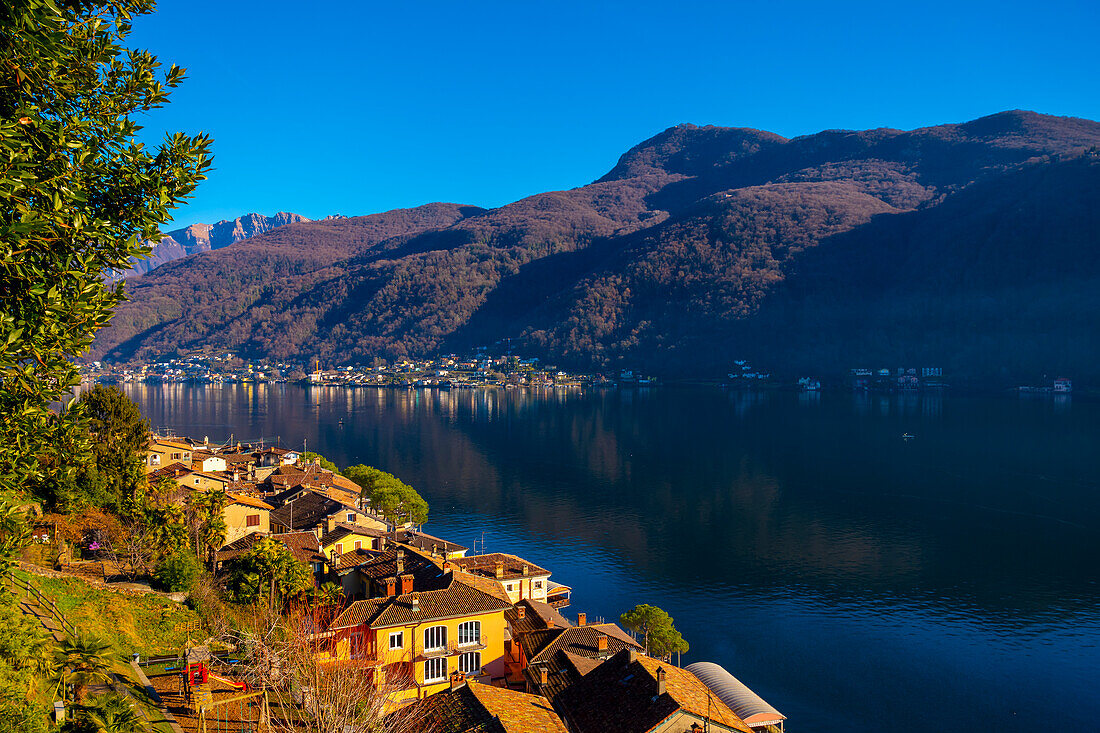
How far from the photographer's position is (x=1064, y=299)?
17750 centimetres

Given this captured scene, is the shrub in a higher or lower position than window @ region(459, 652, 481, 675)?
higher

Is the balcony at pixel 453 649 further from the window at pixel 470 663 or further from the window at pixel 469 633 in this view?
the window at pixel 470 663

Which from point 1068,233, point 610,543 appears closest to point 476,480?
point 610,543

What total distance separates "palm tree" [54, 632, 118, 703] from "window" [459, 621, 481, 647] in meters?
10.1

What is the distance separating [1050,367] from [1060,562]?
139288mm

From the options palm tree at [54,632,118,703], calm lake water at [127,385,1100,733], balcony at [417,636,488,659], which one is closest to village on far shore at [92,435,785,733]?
balcony at [417,636,488,659]

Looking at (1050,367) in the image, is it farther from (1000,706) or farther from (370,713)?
(370,713)

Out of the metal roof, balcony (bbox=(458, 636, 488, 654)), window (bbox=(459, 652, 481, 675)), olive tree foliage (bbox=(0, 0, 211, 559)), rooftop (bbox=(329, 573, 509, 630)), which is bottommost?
the metal roof

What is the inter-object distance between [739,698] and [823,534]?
1245 inches

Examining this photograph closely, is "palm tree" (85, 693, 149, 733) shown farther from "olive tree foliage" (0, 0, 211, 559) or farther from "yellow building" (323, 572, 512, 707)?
"yellow building" (323, 572, 512, 707)

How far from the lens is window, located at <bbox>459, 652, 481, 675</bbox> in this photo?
1952cm

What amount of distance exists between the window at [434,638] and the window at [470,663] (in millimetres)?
702

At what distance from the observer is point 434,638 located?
19109mm

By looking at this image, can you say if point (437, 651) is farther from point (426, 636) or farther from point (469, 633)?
point (469, 633)
